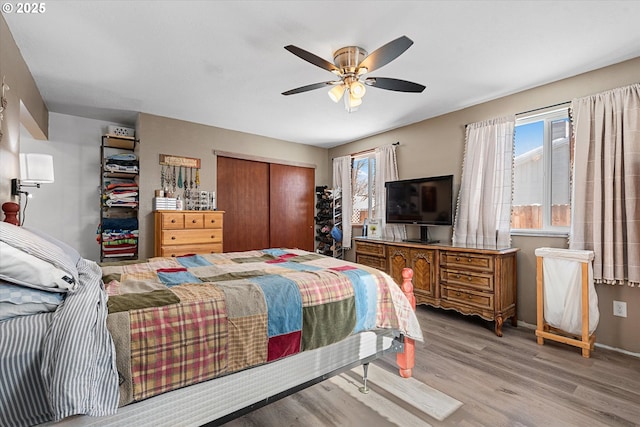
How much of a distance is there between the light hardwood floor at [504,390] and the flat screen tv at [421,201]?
1476 millimetres

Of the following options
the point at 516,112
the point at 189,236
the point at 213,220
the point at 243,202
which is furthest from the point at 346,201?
the point at 516,112

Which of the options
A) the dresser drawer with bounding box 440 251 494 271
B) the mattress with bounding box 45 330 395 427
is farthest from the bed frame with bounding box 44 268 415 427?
the dresser drawer with bounding box 440 251 494 271

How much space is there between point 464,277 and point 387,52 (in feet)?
7.84

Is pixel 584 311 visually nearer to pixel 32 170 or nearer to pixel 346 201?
pixel 346 201

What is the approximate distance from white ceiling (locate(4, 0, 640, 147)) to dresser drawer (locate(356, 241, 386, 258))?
1843 millimetres

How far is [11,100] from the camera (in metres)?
2.30

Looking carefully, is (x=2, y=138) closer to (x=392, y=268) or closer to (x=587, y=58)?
(x=392, y=268)

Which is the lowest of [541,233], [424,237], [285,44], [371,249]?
[371,249]

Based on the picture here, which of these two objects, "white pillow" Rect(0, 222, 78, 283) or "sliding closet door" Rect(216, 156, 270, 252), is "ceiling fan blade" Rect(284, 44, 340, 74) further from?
"sliding closet door" Rect(216, 156, 270, 252)

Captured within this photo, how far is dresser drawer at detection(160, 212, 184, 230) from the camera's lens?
369cm

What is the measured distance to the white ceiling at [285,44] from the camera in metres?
1.95

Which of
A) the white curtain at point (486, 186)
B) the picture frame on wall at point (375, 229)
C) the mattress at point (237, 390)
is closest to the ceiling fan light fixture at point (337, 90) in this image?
the mattress at point (237, 390)

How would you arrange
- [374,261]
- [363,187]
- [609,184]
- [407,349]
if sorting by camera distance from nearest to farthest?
[407,349], [609,184], [374,261], [363,187]

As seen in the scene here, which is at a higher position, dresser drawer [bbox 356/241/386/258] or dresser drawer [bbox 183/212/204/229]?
dresser drawer [bbox 183/212/204/229]
